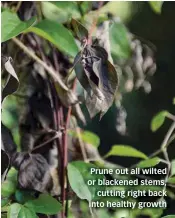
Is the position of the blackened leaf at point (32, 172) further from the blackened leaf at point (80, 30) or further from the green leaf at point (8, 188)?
the blackened leaf at point (80, 30)

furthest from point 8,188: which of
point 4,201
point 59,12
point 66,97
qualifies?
point 59,12

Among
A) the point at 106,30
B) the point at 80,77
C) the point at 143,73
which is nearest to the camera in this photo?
the point at 80,77

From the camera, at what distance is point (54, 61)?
76cm

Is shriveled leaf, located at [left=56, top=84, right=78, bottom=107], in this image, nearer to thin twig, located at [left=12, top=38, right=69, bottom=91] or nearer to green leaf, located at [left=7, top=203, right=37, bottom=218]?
thin twig, located at [left=12, top=38, right=69, bottom=91]

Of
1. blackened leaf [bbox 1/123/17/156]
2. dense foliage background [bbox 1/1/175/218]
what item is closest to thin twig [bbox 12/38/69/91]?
dense foliage background [bbox 1/1/175/218]

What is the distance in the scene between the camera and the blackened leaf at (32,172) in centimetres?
67

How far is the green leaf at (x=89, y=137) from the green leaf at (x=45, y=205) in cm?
14

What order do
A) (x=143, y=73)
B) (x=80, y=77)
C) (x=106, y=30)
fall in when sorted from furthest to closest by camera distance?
(x=143, y=73) < (x=106, y=30) < (x=80, y=77)

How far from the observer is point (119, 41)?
76cm

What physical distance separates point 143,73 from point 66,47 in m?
0.21

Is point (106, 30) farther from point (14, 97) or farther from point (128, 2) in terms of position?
point (14, 97)

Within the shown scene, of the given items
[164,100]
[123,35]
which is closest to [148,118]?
[164,100]

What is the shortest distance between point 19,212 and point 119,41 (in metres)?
0.31

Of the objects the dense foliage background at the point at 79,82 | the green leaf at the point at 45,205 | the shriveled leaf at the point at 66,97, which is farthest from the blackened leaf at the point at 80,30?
the green leaf at the point at 45,205
